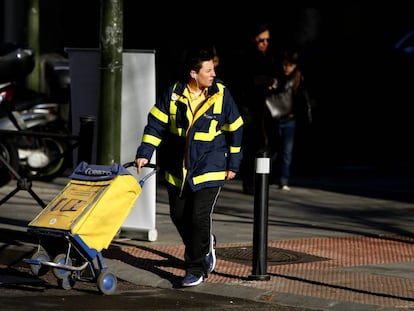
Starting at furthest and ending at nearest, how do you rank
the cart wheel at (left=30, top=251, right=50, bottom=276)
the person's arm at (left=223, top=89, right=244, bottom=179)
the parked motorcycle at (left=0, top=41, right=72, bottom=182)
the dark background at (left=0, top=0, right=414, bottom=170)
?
the dark background at (left=0, top=0, right=414, bottom=170), the parked motorcycle at (left=0, top=41, right=72, bottom=182), the person's arm at (left=223, top=89, right=244, bottom=179), the cart wheel at (left=30, top=251, right=50, bottom=276)

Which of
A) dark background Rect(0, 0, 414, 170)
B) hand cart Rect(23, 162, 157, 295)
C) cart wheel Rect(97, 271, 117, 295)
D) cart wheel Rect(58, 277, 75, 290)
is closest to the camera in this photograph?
hand cart Rect(23, 162, 157, 295)

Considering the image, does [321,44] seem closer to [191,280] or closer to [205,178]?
[205,178]

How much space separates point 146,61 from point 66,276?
252 cm

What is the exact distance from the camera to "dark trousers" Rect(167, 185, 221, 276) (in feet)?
33.2

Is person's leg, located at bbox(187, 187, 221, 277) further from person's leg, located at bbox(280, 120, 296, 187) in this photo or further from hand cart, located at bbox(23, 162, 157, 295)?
person's leg, located at bbox(280, 120, 296, 187)

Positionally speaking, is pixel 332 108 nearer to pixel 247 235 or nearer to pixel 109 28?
pixel 247 235

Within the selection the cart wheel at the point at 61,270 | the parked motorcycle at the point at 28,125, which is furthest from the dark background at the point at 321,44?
the cart wheel at the point at 61,270

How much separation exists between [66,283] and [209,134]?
1.54 m

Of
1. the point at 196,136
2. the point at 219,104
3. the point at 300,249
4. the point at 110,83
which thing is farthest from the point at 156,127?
the point at 300,249

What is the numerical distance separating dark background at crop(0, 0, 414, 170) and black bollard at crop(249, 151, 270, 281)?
550 centimetres

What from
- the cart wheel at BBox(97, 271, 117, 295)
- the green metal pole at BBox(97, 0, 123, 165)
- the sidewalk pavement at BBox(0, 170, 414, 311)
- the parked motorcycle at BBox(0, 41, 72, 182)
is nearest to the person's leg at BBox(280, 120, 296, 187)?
the sidewalk pavement at BBox(0, 170, 414, 311)

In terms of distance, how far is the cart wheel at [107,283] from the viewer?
968 cm

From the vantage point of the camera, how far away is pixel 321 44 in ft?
69.8

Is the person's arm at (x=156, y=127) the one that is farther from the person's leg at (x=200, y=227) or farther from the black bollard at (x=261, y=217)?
the black bollard at (x=261, y=217)
